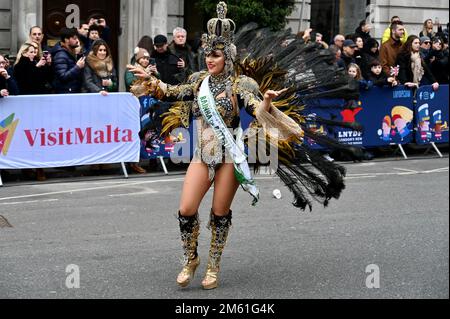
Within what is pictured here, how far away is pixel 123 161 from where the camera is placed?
44.2 ft

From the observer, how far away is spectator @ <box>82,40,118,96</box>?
530 inches

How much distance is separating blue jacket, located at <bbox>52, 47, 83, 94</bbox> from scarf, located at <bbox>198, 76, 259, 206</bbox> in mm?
6159

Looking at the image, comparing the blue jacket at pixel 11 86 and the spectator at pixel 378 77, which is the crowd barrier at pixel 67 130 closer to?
the blue jacket at pixel 11 86

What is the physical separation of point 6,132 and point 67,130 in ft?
2.66

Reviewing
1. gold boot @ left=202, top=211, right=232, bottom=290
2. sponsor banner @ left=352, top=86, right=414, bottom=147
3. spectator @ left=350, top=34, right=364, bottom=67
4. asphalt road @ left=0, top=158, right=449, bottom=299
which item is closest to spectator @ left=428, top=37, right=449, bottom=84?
sponsor banner @ left=352, top=86, right=414, bottom=147

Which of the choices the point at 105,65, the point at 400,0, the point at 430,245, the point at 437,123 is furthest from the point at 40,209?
the point at 400,0

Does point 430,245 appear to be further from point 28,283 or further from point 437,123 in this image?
point 437,123

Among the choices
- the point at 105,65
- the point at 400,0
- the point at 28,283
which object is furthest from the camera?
the point at 400,0

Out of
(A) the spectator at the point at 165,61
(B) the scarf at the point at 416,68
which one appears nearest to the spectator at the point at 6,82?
(A) the spectator at the point at 165,61

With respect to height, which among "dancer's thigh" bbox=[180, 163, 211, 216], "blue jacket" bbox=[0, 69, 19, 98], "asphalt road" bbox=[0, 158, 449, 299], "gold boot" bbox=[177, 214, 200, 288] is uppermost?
"blue jacket" bbox=[0, 69, 19, 98]

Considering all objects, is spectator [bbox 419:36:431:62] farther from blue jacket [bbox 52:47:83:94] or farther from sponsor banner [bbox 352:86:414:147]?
blue jacket [bbox 52:47:83:94]

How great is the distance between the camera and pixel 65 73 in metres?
13.4

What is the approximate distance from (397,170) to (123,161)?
154 inches

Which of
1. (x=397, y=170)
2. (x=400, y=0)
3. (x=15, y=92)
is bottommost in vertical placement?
(x=397, y=170)
